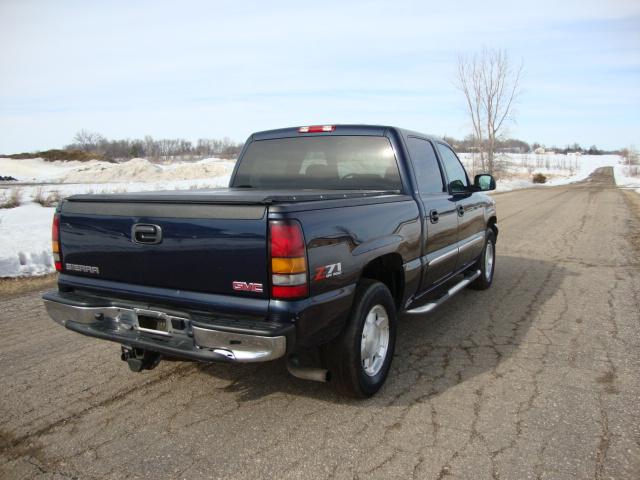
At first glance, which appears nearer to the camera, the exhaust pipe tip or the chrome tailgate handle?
the chrome tailgate handle

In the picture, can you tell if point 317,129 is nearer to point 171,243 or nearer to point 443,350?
point 171,243

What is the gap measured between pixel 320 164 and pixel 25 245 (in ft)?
21.2

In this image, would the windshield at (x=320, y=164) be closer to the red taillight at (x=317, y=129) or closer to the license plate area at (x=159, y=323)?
the red taillight at (x=317, y=129)

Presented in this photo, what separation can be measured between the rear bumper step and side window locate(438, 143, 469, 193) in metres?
3.26

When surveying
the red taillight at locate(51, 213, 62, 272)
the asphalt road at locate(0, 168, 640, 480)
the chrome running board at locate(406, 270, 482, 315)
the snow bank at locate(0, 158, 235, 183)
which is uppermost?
the snow bank at locate(0, 158, 235, 183)

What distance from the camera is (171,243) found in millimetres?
3045

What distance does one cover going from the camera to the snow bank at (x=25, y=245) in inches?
298

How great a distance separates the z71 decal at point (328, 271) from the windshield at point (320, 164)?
4.76 feet

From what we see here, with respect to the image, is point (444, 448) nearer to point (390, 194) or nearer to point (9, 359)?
point (390, 194)

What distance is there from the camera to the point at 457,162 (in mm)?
6109

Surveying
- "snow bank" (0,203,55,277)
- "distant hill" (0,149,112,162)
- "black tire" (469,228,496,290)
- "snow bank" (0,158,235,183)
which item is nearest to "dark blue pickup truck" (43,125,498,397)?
"black tire" (469,228,496,290)

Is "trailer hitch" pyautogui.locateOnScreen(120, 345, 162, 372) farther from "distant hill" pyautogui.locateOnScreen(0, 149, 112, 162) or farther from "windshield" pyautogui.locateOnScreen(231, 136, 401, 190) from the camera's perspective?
"distant hill" pyautogui.locateOnScreen(0, 149, 112, 162)

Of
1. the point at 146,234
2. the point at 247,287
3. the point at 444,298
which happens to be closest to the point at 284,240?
the point at 247,287

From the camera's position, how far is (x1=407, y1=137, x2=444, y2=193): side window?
459cm
